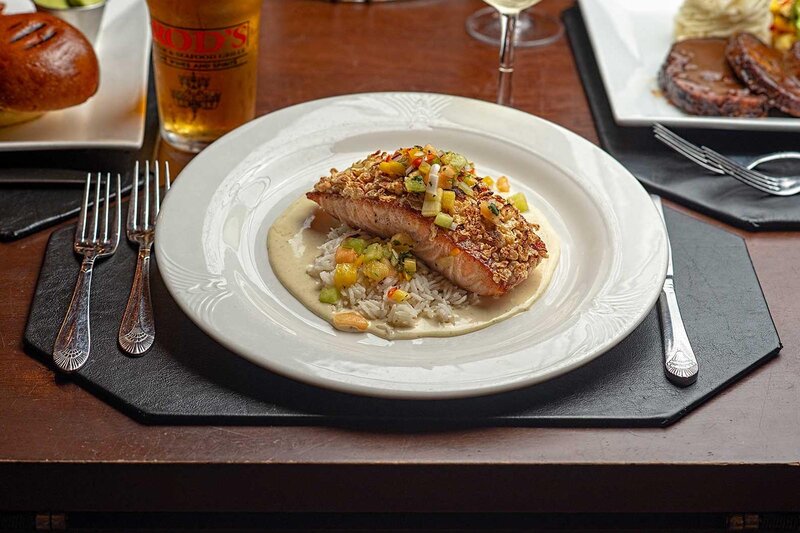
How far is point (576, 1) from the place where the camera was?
→ 351 cm

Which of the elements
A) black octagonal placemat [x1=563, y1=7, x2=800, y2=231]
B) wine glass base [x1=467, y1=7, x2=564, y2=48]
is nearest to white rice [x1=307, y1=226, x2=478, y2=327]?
black octagonal placemat [x1=563, y1=7, x2=800, y2=231]

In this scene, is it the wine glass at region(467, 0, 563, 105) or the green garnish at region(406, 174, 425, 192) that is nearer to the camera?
the green garnish at region(406, 174, 425, 192)

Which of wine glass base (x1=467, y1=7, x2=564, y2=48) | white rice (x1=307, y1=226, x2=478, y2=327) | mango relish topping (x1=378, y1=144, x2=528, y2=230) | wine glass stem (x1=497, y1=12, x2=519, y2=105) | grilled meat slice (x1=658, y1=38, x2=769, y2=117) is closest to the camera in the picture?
white rice (x1=307, y1=226, x2=478, y2=327)

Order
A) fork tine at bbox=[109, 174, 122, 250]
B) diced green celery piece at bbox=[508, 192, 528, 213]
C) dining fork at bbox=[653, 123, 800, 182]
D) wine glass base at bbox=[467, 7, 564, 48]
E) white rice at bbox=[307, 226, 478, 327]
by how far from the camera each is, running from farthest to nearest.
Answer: wine glass base at bbox=[467, 7, 564, 48] → dining fork at bbox=[653, 123, 800, 182] → diced green celery piece at bbox=[508, 192, 528, 213] → fork tine at bbox=[109, 174, 122, 250] → white rice at bbox=[307, 226, 478, 327]

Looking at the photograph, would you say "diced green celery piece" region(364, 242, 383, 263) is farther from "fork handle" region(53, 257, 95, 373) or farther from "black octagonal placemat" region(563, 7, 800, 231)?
"black octagonal placemat" region(563, 7, 800, 231)

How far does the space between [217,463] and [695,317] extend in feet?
3.59

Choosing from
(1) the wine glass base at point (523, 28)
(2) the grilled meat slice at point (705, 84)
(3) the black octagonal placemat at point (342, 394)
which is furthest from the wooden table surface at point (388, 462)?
(1) the wine glass base at point (523, 28)

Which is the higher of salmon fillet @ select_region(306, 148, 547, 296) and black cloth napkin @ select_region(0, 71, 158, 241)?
salmon fillet @ select_region(306, 148, 547, 296)

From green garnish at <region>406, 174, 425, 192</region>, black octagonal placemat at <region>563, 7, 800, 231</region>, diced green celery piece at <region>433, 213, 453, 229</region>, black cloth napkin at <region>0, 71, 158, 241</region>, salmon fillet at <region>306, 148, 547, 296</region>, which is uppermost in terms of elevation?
green garnish at <region>406, 174, 425, 192</region>

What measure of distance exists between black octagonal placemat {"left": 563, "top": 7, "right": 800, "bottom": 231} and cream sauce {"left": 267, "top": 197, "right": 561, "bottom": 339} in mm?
485

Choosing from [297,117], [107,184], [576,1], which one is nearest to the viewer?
[107,184]

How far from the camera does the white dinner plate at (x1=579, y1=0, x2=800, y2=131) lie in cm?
258
